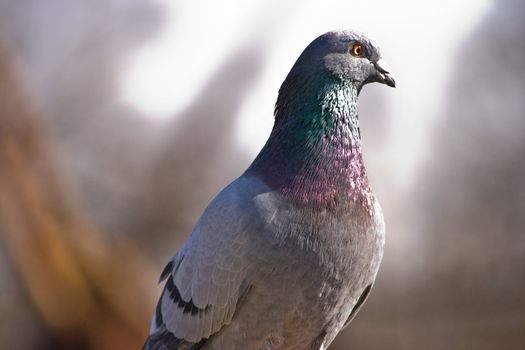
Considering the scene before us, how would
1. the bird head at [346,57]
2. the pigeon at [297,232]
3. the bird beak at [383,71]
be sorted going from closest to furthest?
the pigeon at [297,232]
the bird head at [346,57]
the bird beak at [383,71]

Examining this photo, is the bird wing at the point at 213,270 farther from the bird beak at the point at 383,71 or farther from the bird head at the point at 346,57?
the bird beak at the point at 383,71

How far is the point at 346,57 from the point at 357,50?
0.09 meters

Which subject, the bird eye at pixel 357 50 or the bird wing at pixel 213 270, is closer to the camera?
the bird wing at pixel 213 270

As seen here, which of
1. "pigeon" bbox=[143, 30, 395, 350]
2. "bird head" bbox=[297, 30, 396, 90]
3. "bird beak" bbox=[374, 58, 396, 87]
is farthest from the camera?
"bird beak" bbox=[374, 58, 396, 87]

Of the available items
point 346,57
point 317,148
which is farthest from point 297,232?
point 346,57

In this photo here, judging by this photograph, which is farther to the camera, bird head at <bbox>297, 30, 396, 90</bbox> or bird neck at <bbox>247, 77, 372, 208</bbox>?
bird head at <bbox>297, 30, 396, 90</bbox>

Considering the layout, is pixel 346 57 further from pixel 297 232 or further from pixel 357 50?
pixel 297 232

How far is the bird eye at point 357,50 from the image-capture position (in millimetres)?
2844

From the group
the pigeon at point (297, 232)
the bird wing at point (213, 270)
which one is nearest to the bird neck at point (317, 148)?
the pigeon at point (297, 232)

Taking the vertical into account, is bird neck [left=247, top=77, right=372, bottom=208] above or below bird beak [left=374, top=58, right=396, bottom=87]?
below

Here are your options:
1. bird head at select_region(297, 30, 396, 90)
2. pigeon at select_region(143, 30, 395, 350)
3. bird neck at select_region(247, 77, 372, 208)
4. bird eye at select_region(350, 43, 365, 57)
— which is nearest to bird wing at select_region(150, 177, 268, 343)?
pigeon at select_region(143, 30, 395, 350)

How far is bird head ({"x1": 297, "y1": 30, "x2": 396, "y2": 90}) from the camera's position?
278 cm

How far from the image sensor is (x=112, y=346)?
4875 millimetres

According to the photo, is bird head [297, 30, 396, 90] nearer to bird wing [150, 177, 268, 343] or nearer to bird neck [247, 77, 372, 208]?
bird neck [247, 77, 372, 208]
